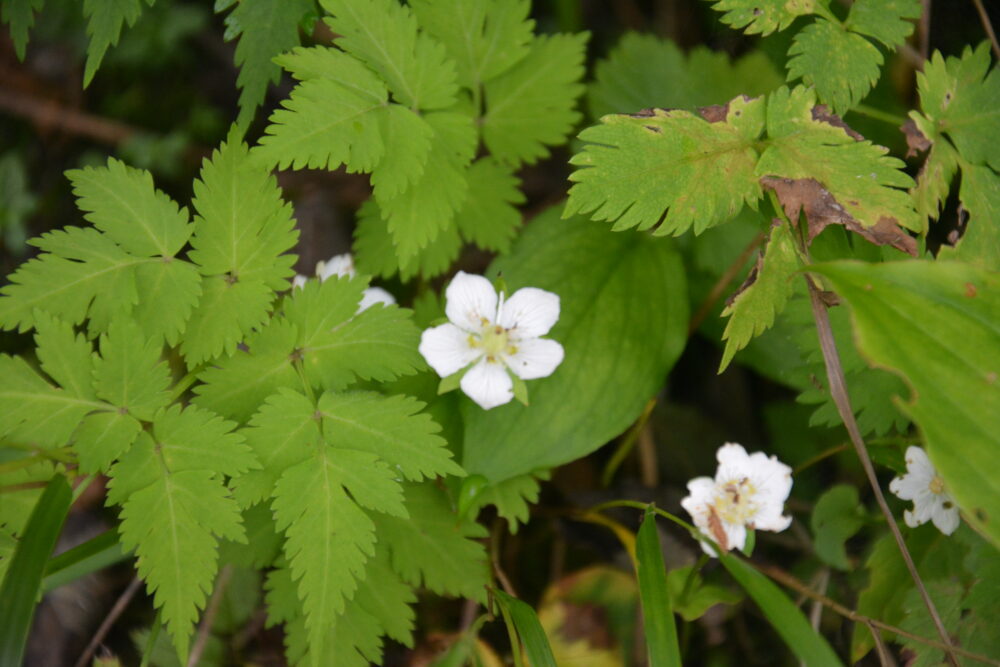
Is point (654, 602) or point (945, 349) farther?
point (654, 602)

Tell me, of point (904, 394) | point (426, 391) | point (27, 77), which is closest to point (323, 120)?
point (426, 391)

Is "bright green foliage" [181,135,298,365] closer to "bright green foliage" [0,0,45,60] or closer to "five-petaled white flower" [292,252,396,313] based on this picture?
"five-petaled white flower" [292,252,396,313]

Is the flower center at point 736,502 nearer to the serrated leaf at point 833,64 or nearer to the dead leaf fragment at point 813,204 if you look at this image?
the dead leaf fragment at point 813,204

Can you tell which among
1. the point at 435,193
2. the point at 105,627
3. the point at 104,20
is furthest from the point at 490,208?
the point at 105,627

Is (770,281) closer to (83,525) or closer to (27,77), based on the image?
(83,525)

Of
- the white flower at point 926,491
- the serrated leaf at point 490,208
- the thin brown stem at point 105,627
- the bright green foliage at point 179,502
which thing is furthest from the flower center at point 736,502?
the thin brown stem at point 105,627

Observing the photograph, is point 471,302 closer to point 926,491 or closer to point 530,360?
point 530,360
